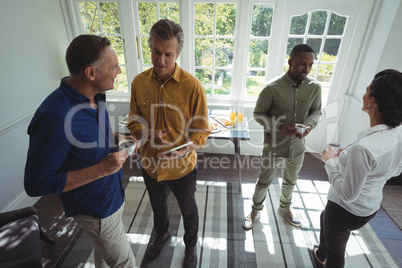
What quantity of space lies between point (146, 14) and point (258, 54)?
1.57m

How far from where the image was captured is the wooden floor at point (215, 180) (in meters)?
2.04

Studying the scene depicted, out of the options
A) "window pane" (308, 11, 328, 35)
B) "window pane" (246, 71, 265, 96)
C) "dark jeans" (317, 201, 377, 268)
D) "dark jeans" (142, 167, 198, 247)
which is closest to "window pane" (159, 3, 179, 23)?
"window pane" (246, 71, 265, 96)

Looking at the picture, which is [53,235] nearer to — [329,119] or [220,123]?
[220,123]

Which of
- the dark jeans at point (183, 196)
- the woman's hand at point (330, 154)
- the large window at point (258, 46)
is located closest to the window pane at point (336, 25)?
the large window at point (258, 46)

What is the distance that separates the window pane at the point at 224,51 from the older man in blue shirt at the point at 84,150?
2.15 metres

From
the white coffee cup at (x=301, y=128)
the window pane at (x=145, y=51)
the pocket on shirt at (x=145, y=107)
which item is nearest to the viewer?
the pocket on shirt at (x=145, y=107)

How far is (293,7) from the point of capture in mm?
2793

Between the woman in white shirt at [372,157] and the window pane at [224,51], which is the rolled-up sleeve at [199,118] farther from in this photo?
the window pane at [224,51]

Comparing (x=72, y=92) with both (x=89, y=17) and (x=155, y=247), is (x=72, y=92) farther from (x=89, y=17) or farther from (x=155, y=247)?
(x=89, y=17)

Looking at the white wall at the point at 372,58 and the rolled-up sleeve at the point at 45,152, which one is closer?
the rolled-up sleeve at the point at 45,152

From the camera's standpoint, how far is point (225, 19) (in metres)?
2.93

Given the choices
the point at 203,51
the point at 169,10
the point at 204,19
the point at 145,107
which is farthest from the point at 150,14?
the point at 145,107

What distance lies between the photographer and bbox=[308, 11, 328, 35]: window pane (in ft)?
9.22

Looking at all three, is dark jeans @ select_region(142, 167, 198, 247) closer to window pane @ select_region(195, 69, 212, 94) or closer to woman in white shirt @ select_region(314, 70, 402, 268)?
woman in white shirt @ select_region(314, 70, 402, 268)
